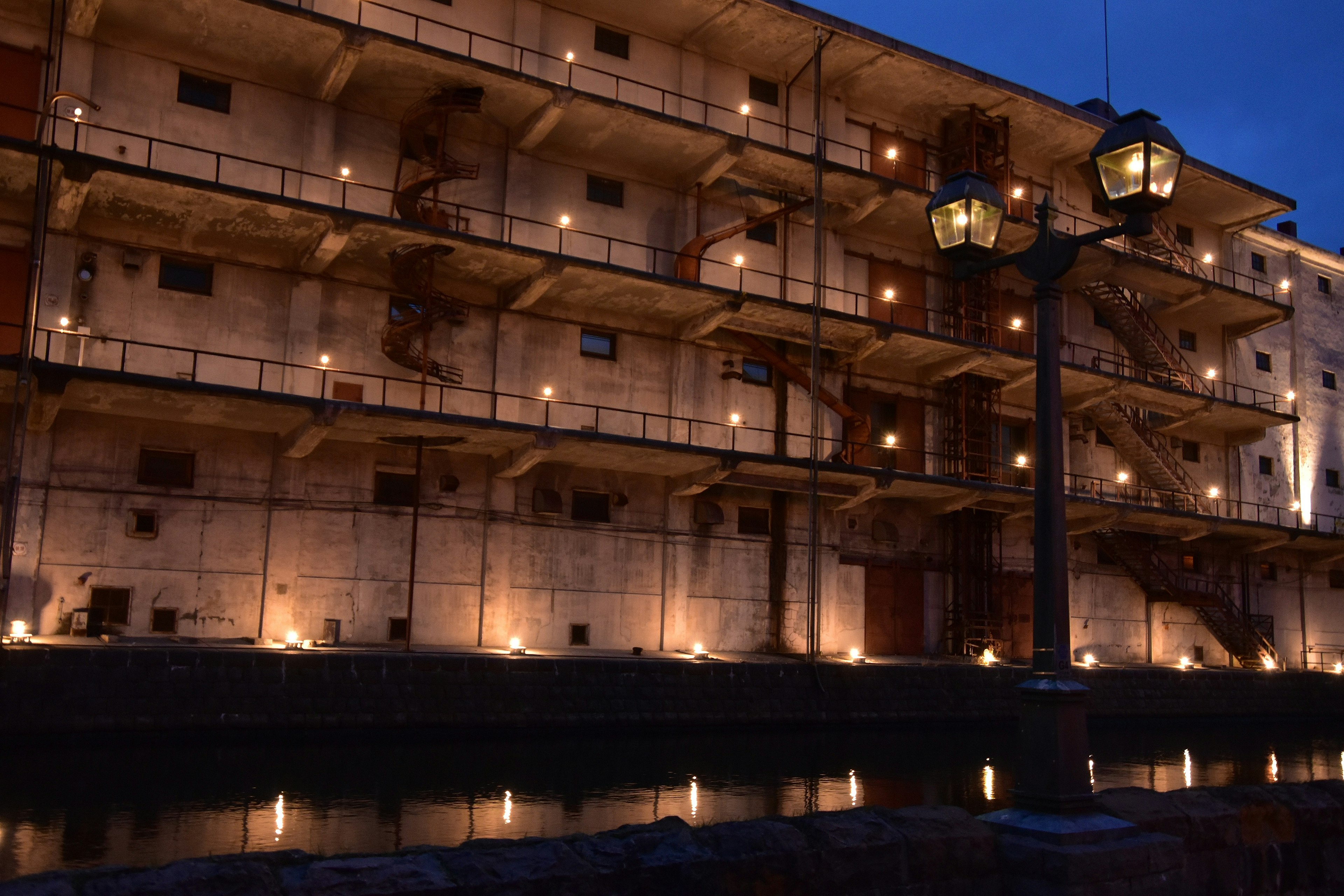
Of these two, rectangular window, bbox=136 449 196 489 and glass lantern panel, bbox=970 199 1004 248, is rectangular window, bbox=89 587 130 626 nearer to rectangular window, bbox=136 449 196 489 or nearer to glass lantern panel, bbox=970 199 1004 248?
rectangular window, bbox=136 449 196 489

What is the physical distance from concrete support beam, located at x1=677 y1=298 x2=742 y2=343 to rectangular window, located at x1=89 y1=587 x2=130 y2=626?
13.2 meters

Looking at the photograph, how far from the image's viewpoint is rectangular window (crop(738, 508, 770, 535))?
2842 cm

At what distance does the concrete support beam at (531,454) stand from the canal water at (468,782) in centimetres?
597

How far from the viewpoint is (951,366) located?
3019 cm

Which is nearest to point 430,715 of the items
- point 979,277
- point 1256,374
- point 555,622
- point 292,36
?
point 555,622

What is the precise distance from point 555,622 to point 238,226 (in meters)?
10.5

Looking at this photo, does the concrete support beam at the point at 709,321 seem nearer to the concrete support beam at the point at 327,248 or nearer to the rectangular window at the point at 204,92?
the concrete support beam at the point at 327,248

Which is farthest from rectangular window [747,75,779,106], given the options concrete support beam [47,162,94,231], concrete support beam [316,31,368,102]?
concrete support beam [47,162,94,231]

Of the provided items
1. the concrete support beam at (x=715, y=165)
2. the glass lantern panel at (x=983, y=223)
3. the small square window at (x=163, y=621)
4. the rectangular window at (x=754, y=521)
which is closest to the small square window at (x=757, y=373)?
the rectangular window at (x=754, y=521)

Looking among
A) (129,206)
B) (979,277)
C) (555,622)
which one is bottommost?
(555,622)

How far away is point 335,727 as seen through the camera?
18406 millimetres

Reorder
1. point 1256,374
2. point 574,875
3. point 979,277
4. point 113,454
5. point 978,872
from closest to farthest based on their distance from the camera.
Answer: point 574,875, point 978,872, point 113,454, point 979,277, point 1256,374

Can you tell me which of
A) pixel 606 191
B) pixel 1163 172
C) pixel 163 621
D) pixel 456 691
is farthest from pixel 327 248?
pixel 1163 172

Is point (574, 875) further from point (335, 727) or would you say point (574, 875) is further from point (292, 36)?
point (292, 36)
